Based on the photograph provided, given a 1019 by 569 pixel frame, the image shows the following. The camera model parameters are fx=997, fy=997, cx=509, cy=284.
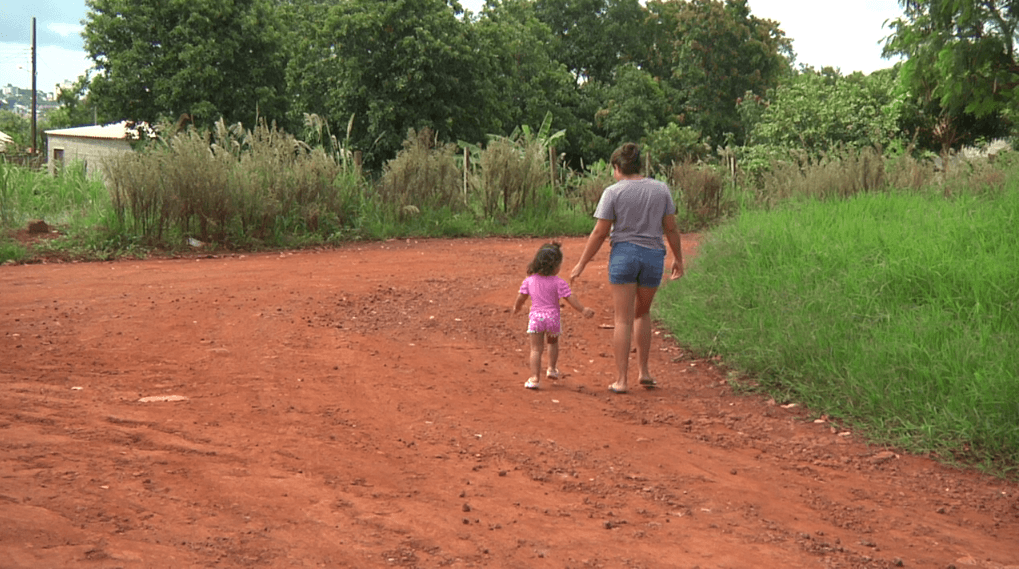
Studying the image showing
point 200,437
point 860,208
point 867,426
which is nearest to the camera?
point 200,437

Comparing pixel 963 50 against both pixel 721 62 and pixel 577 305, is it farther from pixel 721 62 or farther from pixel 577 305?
pixel 721 62

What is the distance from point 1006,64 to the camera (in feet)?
59.4

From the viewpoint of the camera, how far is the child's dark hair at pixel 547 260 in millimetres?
6633

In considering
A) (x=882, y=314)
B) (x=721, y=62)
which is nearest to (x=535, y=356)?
(x=882, y=314)

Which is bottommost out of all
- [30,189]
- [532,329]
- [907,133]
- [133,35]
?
[532,329]

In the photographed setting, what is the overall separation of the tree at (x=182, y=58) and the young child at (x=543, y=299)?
102 feet

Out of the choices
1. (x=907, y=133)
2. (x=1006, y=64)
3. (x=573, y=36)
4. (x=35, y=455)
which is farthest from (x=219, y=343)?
(x=573, y=36)

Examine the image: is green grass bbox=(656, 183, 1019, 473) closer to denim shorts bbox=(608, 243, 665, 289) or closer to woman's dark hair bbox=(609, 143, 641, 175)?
denim shorts bbox=(608, 243, 665, 289)

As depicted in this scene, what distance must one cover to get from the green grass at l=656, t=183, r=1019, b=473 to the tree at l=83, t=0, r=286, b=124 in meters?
29.8

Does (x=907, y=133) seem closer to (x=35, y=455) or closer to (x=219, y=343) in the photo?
(x=219, y=343)

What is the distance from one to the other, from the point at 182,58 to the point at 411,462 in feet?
112

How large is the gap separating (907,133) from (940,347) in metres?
23.2

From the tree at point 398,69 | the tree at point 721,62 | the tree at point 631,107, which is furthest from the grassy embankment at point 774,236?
the tree at point 721,62

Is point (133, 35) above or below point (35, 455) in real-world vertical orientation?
above
